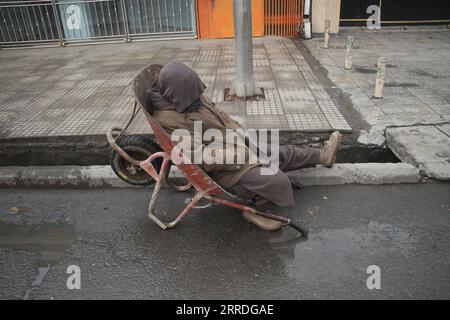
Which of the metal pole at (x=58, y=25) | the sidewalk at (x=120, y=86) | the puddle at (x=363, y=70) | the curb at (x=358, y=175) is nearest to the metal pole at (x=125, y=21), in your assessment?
the sidewalk at (x=120, y=86)

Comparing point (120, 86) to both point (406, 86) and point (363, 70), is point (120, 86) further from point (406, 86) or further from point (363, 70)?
point (406, 86)

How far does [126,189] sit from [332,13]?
812 cm

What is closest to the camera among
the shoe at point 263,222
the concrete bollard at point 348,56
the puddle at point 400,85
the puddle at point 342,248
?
the puddle at point 342,248

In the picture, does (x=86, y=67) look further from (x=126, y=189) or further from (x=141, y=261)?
(x=141, y=261)

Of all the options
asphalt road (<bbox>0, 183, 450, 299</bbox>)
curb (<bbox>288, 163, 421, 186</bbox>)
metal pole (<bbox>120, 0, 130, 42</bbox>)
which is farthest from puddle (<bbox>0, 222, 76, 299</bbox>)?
metal pole (<bbox>120, 0, 130, 42</bbox>)

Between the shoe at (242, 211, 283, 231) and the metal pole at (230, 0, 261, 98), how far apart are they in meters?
3.09

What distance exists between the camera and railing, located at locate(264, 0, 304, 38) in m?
10.0

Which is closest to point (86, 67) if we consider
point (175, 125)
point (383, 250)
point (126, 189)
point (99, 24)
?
point (99, 24)

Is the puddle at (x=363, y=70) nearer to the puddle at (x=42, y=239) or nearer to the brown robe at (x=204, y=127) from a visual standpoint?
the brown robe at (x=204, y=127)

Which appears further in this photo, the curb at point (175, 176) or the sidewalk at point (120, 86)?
the sidewalk at point (120, 86)

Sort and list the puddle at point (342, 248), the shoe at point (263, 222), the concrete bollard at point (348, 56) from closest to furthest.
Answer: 1. the puddle at point (342, 248)
2. the shoe at point (263, 222)
3. the concrete bollard at point (348, 56)

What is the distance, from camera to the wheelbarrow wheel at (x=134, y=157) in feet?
12.8

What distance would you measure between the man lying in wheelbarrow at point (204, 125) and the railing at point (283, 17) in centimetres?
763

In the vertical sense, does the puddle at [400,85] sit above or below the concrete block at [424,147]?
above
